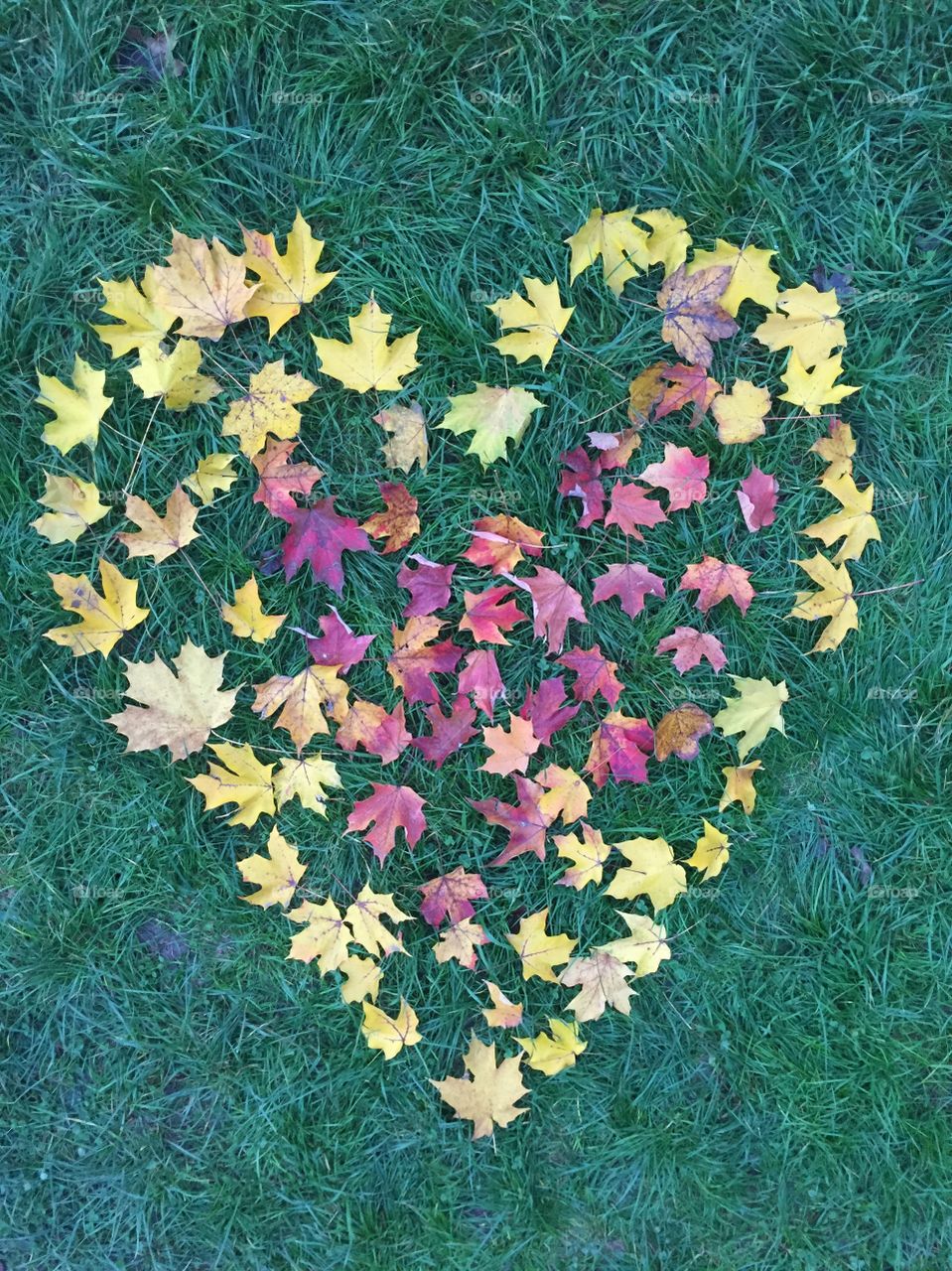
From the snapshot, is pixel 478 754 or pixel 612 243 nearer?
pixel 612 243

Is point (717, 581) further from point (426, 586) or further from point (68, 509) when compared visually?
point (68, 509)

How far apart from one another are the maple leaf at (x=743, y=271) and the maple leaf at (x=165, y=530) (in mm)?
1542

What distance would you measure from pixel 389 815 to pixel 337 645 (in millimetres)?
493

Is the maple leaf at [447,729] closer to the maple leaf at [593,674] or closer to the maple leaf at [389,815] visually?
the maple leaf at [389,815]

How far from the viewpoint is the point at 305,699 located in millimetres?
2143

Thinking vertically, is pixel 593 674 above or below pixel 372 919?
above

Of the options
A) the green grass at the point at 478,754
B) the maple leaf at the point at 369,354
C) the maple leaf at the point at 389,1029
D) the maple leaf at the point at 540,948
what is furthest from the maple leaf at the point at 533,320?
the maple leaf at the point at 389,1029

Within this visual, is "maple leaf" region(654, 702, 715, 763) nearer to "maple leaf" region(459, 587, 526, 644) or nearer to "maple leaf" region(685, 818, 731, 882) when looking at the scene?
"maple leaf" region(685, 818, 731, 882)

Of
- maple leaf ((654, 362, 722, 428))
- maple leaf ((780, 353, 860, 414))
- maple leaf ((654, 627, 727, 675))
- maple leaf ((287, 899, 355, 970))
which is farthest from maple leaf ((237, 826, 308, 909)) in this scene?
maple leaf ((780, 353, 860, 414))

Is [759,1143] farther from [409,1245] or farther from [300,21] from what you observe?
[300,21]

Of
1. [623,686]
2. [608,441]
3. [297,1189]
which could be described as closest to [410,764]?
[623,686]

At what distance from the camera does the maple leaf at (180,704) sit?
211 centimetres

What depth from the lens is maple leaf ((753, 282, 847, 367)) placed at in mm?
2129

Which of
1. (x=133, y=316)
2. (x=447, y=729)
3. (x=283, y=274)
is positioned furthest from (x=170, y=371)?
(x=447, y=729)
